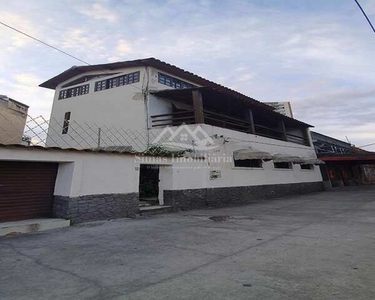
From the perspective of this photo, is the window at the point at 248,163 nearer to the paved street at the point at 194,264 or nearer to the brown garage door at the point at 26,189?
the paved street at the point at 194,264

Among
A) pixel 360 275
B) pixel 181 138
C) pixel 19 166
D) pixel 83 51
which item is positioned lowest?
pixel 360 275

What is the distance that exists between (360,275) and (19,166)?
7516 millimetres

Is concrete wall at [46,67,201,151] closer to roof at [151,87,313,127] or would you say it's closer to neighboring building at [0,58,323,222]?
neighboring building at [0,58,323,222]

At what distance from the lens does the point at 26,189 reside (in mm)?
5949

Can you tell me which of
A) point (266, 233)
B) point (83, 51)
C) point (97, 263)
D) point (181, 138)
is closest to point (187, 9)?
point (83, 51)

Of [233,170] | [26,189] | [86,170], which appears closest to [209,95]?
[233,170]

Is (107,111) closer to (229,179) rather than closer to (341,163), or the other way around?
(229,179)

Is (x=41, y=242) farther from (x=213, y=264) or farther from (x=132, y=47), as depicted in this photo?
(x=132, y=47)

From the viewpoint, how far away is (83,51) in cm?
855

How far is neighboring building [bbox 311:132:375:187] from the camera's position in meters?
19.1

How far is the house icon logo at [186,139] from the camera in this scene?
10.4 m

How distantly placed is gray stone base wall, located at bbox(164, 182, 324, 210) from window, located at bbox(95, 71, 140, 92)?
7.64 m

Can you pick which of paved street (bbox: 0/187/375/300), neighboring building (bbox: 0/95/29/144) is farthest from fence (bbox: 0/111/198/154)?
paved street (bbox: 0/187/375/300)

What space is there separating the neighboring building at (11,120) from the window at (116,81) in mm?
5443
